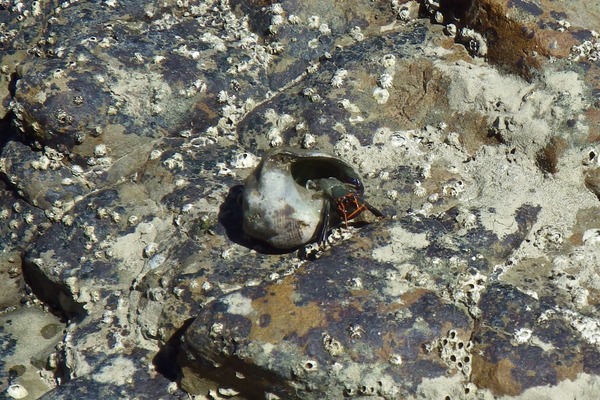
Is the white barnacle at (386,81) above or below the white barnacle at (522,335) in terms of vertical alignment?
above

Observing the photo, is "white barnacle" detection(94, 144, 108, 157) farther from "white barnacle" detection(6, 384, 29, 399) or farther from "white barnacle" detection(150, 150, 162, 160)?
"white barnacle" detection(6, 384, 29, 399)

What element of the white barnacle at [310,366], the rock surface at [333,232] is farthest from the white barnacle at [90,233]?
the white barnacle at [310,366]

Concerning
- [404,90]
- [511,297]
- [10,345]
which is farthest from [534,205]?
[10,345]

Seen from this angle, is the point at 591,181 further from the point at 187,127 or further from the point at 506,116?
the point at 187,127

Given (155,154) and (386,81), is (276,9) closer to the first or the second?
(386,81)

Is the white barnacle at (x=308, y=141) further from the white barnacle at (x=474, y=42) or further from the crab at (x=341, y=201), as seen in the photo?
the white barnacle at (x=474, y=42)
